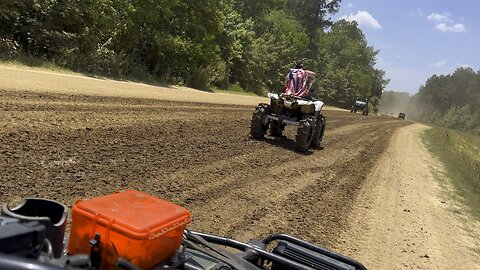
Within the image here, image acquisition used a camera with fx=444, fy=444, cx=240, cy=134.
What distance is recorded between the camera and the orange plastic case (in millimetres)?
2004

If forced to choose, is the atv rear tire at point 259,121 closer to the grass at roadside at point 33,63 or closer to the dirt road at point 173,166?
the dirt road at point 173,166

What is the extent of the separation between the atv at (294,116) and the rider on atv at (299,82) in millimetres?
197

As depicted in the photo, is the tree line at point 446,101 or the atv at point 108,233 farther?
the tree line at point 446,101

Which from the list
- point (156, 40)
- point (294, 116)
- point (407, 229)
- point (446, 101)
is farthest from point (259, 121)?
point (446, 101)

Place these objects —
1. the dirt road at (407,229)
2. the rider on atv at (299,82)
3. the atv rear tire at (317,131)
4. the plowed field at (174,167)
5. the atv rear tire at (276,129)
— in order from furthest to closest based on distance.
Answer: the atv rear tire at (276,129), the atv rear tire at (317,131), the rider on atv at (299,82), the dirt road at (407,229), the plowed field at (174,167)

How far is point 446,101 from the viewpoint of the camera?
119 m

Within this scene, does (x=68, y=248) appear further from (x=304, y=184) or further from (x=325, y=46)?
(x=325, y=46)

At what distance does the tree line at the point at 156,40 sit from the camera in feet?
56.0

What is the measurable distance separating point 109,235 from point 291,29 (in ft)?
164

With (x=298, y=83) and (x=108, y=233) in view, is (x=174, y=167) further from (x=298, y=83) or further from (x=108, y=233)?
(x=298, y=83)

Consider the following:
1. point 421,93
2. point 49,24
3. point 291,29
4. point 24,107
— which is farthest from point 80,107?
point 421,93

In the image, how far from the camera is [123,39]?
21.8 metres

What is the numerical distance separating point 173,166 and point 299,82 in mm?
5251

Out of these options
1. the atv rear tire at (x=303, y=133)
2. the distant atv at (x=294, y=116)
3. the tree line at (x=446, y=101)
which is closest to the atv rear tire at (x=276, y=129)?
the distant atv at (x=294, y=116)
